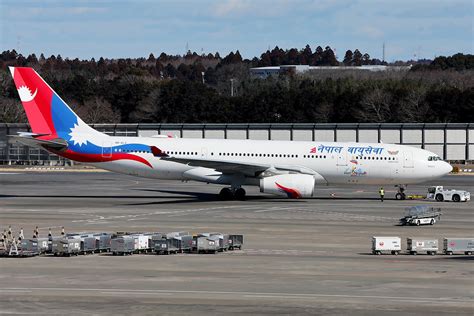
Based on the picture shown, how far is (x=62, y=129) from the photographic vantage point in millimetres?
69812

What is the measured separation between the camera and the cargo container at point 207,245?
41500 millimetres

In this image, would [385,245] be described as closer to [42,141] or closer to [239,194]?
[239,194]

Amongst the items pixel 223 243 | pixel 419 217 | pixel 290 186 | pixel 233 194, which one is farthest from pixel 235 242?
pixel 233 194

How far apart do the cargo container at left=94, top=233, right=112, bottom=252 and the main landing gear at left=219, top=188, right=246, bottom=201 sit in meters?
28.2

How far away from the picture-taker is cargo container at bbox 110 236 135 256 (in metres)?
40.7

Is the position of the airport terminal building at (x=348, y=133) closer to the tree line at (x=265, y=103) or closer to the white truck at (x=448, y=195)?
the tree line at (x=265, y=103)

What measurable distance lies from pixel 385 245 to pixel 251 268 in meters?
7.45

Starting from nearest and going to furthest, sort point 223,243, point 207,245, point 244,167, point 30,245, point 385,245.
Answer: point 30,245 < point 385,245 < point 207,245 < point 223,243 < point 244,167

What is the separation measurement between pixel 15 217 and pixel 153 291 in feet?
87.9

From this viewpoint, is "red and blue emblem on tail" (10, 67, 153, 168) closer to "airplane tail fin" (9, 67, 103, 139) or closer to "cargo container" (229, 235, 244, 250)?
"airplane tail fin" (9, 67, 103, 139)

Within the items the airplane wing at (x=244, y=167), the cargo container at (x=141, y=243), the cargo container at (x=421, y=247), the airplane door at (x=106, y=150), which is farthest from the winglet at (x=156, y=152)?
the cargo container at (x=421, y=247)

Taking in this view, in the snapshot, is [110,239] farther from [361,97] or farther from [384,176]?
[361,97]

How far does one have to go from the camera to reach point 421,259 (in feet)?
131

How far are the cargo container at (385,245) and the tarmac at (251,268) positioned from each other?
0.58 meters
